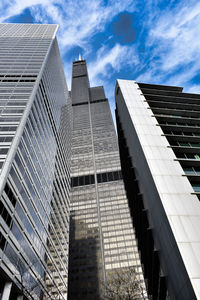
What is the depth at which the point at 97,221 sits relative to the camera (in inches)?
4306

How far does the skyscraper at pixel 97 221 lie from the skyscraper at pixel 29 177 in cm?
2810

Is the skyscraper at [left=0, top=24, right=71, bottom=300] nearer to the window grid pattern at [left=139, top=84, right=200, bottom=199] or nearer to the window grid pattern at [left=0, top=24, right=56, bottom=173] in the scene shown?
the window grid pattern at [left=0, top=24, right=56, bottom=173]

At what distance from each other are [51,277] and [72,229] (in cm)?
5679

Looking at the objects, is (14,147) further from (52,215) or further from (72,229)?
(72,229)

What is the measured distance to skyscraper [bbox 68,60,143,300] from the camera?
91.9 m

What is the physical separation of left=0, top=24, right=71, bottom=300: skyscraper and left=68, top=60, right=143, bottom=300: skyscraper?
28.1m

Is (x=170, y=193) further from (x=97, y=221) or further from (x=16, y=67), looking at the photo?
(x=97, y=221)

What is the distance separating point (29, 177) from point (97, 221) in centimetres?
7204

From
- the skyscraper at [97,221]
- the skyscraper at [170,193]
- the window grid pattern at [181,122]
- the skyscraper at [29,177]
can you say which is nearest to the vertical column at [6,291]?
the skyscraper at [29,177]

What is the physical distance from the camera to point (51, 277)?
52781 millimetres

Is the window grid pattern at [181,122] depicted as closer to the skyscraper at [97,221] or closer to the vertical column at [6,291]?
the vertical column at [6,291]

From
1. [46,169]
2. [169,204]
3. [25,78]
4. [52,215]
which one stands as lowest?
[169,204]

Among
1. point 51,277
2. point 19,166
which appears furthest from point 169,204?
point 51,277

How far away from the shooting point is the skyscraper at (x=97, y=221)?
91938 millimetres
